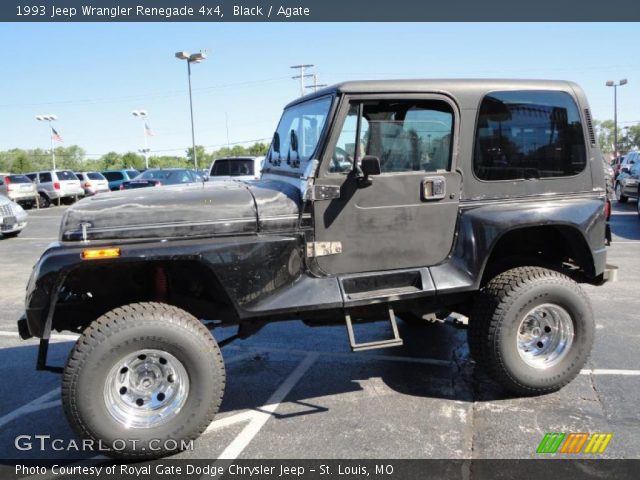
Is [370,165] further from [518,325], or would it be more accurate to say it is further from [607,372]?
[607,372]

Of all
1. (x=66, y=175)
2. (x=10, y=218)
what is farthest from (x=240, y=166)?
(x=66, y=175)

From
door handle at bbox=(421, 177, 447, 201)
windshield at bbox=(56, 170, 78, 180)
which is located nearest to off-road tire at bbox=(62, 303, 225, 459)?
door handle at bbox=(421, 177, 447, 201)

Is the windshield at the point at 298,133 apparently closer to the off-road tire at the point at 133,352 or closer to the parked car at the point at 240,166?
the off-road tire at the point at 133,352

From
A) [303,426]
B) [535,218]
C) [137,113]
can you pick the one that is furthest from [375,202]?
[137,113]

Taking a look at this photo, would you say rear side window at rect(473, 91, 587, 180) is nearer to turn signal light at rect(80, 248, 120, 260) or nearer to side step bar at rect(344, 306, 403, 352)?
side step bar at rect(344, 306, 403, 352)

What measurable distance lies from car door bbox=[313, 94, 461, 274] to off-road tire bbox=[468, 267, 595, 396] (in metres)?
0.52

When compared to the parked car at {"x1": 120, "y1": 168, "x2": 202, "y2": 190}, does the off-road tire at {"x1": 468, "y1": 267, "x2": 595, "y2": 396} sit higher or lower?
lower

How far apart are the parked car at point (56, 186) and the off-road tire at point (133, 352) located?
2395 centimetres

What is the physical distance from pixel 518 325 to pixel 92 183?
26985mm

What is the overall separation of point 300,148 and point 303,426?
1.96 m

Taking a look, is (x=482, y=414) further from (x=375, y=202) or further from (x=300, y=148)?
(x=300, y=148)

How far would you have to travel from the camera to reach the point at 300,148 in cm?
400

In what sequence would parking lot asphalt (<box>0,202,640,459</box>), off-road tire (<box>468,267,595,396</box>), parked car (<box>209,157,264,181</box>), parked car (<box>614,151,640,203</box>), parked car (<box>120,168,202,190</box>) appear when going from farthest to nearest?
1. parked car (<box>120,168,202,190</box>)
2. parked car (<box>614,151,640,203</box>)
3. parked car (<box>209,157,264,181</box>)
4. off-road tire (<box>468,267,595,396</box>)
5. parking lot asphalt (<box>0,202,640,459</box>)

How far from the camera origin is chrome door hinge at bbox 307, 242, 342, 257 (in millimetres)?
3514
